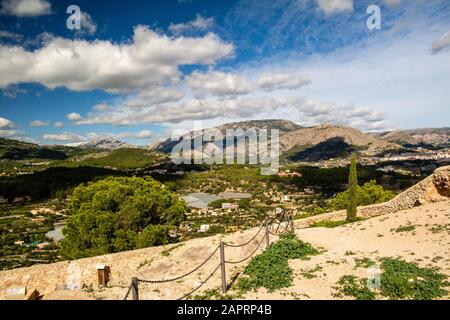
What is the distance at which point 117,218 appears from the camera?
2123 cm

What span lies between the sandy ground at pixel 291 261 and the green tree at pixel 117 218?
244 inches

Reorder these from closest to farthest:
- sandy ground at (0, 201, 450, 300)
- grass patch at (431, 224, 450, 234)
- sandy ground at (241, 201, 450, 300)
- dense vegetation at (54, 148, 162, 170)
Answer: sandy ground at (241, 201, 450, 300) < sandy ground at (0, 201, 450, 300) < grass patch at (431, 224, 450, 234) < dense vegetation at (54, 148, 162, 170)

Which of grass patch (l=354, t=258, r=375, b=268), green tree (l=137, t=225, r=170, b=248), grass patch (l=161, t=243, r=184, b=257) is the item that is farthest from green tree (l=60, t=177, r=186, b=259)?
grass patch (l=354, t=258, r=375, b=268)

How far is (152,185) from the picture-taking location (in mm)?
26312

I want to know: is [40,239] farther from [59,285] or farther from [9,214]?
[59,285]

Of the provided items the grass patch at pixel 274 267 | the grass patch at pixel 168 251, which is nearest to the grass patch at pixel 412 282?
the grass patch at pixel 274 267

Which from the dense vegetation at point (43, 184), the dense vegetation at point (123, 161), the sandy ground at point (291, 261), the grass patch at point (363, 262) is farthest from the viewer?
the dense vegetation at point (123, 161)

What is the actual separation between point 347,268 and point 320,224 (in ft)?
36.3

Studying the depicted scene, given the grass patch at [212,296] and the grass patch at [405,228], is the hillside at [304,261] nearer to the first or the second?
the grass patch at [405,228]

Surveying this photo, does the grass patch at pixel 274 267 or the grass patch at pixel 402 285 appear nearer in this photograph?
the grass patch at pixel 402 285

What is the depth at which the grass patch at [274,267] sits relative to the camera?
8.66 meters

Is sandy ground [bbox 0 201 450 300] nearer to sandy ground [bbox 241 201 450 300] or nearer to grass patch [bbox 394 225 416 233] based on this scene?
sandy ground [bbox 241 201 450 300]

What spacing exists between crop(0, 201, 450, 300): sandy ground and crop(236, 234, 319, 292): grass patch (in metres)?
0.31

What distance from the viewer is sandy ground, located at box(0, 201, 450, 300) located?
8.90 m
